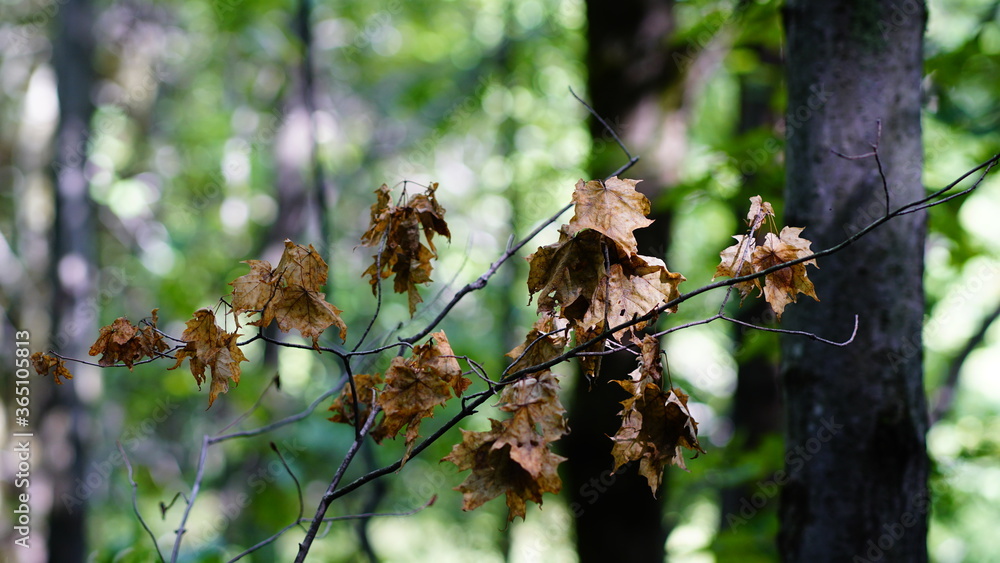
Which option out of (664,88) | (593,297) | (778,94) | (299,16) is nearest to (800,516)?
(593,297)

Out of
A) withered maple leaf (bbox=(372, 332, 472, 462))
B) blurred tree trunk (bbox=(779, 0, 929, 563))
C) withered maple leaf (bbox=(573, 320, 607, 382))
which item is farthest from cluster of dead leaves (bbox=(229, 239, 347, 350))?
blurred tree trunk (bbox=(779, 0, 929, 563))

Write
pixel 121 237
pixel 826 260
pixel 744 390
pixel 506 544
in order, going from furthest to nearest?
pixel 121 237 < pixel 506 544 < pixel 744 390 < pixel 826 260

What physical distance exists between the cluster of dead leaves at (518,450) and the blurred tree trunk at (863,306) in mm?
1196

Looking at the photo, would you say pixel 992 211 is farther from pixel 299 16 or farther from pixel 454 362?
pixel 454 362

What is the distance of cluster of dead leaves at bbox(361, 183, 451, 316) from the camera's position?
4.45 ft

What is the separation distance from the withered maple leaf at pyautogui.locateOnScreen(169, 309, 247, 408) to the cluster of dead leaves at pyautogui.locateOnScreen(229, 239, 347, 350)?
0.20 feet

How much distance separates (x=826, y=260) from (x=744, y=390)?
4.19m

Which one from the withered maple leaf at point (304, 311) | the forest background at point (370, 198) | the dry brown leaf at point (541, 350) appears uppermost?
the forest background at point (370, 198)

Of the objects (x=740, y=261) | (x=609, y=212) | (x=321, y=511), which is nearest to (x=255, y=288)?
(x=321, y=511)

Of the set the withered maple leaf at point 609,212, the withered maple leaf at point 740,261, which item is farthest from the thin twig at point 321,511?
the withered maple leaf at point 740,261

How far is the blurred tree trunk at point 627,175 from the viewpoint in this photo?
3584 mm

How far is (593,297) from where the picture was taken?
106 centimetres

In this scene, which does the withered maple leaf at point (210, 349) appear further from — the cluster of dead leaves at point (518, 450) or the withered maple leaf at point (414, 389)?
the cluster of dead leaves at point (518, 450)

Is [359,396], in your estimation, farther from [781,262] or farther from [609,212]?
[781,262]
